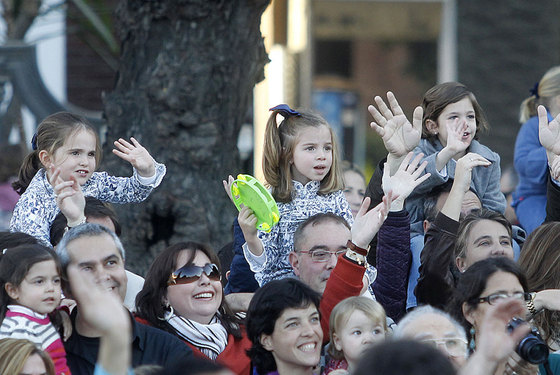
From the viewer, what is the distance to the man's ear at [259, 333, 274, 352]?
4875mm

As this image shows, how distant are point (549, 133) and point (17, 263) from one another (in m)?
2.97

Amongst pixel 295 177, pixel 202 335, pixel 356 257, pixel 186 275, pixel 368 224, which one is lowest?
pixel 202 335

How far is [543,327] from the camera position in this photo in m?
5.34

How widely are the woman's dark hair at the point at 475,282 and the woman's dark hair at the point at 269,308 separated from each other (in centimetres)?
62

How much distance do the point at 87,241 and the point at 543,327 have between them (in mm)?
2186

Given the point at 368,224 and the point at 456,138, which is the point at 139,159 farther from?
the point at 456,138

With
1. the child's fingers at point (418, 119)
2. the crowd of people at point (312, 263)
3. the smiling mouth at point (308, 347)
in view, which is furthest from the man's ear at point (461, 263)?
the smiling mouth at point (308, 347)

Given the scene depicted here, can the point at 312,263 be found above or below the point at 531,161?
below

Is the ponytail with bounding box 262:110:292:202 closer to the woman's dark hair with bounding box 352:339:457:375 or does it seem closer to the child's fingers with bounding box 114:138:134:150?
the child's fingers with bounding box 114:138:134:150

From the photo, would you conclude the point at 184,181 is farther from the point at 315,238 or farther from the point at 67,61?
the point at 67,61

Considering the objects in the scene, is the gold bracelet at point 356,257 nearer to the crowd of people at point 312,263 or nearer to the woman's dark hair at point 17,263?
the crowd of people at point 312,263

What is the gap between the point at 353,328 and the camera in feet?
15.7

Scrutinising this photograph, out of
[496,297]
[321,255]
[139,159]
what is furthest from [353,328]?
[139,159]

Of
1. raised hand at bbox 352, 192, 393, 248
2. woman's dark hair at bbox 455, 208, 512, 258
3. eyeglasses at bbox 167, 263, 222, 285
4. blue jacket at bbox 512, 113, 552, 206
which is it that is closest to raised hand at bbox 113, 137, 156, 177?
eyeglasses at bbox 167, 263, 222, 285
